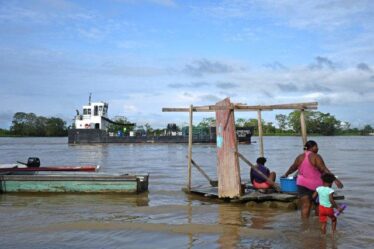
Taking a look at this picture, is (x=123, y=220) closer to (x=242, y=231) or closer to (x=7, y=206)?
(x=242, y=231)

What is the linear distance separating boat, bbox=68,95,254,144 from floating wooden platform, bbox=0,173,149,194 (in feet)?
149

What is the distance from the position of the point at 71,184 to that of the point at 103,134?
4692 cm

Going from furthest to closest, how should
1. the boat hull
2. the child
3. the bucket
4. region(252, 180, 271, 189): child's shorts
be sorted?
the boat hull → region(252, 180, 271, 189): child's shorts → the bucket → the child

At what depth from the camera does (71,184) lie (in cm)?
1330

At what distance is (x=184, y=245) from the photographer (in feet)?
24.5

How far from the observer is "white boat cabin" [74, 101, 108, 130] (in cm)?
5956

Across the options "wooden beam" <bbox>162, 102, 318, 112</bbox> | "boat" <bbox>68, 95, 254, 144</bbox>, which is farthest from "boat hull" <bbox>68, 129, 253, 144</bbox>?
"wooden beam" <bbox>162, 102, 318, 112</bbox>

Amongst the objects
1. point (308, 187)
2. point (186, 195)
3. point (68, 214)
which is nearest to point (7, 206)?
point (68, 214)

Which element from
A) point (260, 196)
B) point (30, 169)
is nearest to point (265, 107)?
point (260, 196)

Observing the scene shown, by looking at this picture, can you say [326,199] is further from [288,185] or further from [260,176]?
[260,176]

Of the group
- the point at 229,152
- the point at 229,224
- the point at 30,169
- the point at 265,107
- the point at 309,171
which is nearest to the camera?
the point at 309,171

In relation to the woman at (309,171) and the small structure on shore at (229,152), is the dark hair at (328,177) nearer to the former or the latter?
the woman at (309,171)

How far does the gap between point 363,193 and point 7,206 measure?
33.1 ft

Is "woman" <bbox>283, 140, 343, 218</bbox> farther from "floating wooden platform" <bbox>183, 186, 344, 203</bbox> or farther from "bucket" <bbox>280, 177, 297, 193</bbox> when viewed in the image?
"bucket" <bbox>280, 177, 297, 193</bbox>
